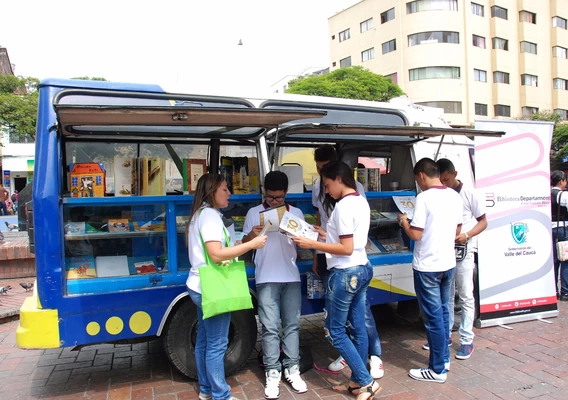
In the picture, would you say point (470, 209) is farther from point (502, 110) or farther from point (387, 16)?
point (502, 110)

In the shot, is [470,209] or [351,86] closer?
[470,209]

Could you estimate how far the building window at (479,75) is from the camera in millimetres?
34562

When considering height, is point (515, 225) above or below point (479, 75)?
below

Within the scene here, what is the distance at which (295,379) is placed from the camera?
3.57 metres

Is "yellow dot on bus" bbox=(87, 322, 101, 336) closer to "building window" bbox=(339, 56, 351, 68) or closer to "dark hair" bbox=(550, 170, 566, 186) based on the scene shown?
"dark hair" bbox=(550, 170, 566, 186)

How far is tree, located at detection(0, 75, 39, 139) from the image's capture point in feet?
71.9

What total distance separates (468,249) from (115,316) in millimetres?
3286

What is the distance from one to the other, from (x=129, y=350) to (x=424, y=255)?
3.10m

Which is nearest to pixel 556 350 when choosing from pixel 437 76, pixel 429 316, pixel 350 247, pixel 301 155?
pixel 429 316

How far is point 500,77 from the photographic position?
35812mm

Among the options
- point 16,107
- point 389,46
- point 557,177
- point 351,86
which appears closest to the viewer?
point 557,177

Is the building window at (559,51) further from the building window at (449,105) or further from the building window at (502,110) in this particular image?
the building window at (449,105)

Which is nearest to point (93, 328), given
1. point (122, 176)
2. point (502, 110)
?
point (122, 176)

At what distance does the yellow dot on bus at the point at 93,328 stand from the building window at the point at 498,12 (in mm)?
40016
